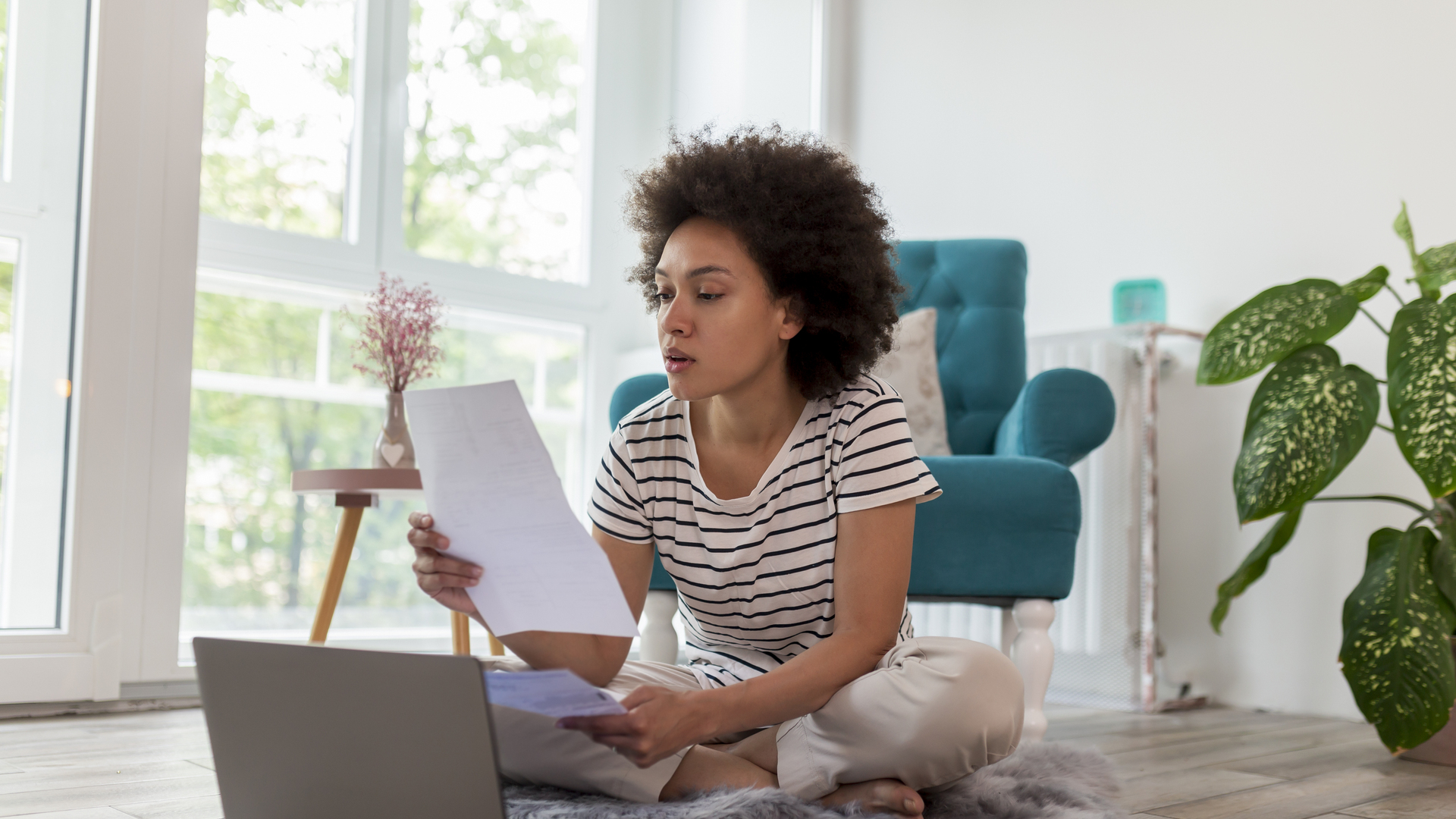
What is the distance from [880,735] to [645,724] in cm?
28

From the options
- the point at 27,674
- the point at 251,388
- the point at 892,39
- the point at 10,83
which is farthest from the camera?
the point at 892,39

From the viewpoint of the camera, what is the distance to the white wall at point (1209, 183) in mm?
2303

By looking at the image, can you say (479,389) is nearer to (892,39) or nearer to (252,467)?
(252,467)

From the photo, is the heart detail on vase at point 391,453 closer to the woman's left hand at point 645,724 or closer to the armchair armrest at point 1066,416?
the armchair armrest at point 1066,416

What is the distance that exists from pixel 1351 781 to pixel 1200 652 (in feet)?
3.10

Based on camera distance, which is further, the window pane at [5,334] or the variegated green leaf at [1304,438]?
the window pane at [5,334]

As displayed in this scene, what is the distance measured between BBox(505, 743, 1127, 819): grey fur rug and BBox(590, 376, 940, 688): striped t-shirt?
0.60 feet

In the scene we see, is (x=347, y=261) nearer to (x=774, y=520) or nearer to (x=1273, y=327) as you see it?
(x=774, y=520)

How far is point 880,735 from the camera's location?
1.07 m

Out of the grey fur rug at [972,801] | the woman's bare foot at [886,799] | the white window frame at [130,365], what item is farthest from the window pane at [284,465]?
the woman's bare foot at [886,799]

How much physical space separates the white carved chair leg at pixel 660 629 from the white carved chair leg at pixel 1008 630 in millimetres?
545

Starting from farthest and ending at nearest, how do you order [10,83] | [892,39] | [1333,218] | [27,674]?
[892,39]
[1333,218]
[10,83]
[27,674]

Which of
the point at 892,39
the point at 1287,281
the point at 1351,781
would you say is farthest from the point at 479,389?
the point at 892,39

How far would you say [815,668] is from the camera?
3.48 ft
